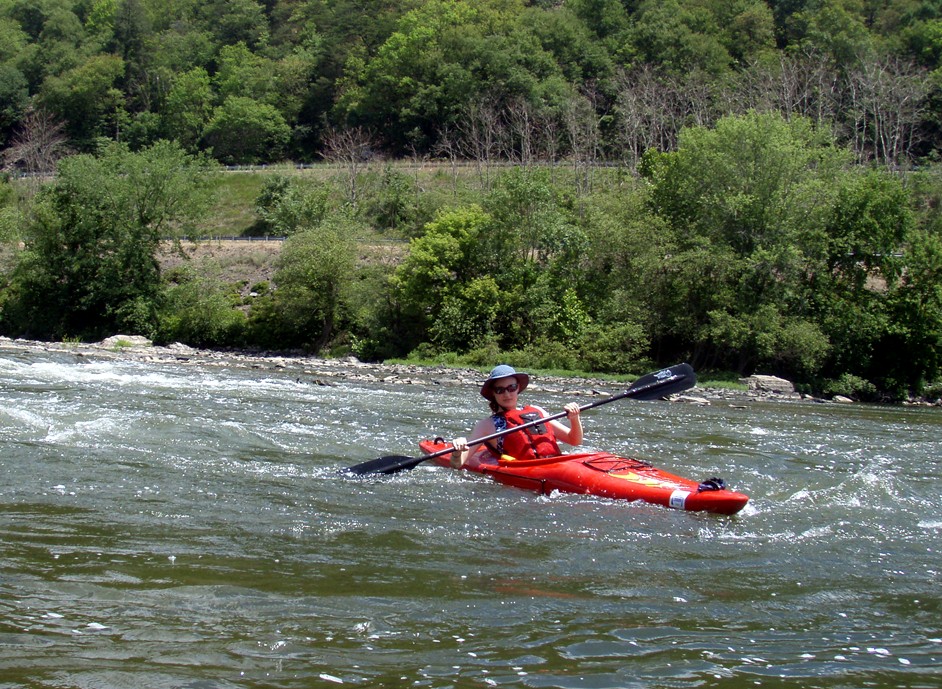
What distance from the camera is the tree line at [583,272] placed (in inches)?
1037

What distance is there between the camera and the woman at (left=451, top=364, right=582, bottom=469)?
952 centimetres

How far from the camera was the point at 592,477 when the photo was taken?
8.55m

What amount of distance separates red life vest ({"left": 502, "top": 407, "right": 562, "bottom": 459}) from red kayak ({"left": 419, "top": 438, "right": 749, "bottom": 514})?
26 centimetres

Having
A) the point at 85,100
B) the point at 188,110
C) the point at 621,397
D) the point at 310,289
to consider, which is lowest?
the point at 621,397

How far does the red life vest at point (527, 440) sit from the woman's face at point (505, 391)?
0.33ft

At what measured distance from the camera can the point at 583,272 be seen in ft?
99.2

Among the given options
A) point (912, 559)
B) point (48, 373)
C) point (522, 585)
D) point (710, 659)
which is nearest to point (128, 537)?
point (522, 585)

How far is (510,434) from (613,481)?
148cm

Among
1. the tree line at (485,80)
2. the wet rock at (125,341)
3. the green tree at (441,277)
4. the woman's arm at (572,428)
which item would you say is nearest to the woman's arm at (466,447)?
the woman's arm at (572,428)

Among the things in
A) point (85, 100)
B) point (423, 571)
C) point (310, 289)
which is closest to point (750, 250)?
point (310, 289)

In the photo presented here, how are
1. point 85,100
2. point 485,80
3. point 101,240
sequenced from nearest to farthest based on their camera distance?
point 101,240, point 485,80, point 85,100

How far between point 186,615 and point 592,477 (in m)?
4.52

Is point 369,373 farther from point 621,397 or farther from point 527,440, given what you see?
point 527,440

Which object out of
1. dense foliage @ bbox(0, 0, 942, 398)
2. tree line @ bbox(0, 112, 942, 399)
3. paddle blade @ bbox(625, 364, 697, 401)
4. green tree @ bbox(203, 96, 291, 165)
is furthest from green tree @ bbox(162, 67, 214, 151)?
paddle blade @ bbox(625, 364, 697, 401)
